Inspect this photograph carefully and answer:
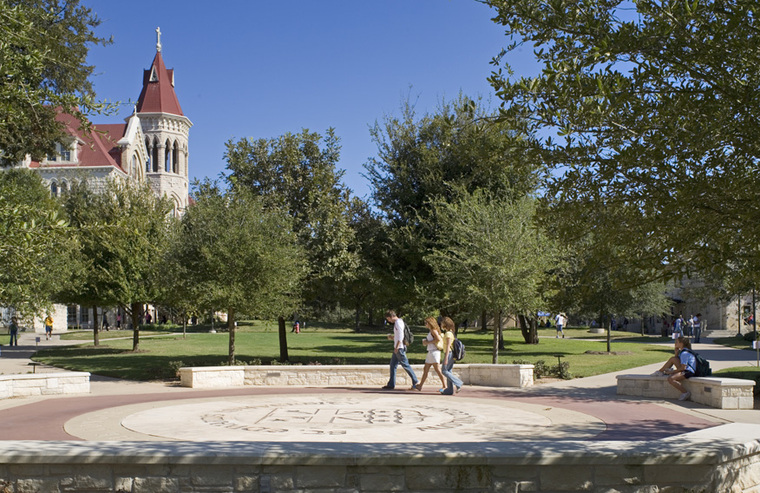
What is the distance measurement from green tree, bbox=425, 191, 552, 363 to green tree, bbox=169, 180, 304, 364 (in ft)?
15.7


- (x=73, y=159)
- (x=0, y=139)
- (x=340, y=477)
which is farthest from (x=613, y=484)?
(x=73, y=159)

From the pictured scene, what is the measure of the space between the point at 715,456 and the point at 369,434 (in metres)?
4.79

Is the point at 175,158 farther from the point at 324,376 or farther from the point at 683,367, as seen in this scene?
the point at 683,367

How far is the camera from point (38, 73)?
10.5m

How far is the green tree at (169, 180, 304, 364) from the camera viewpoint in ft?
67.5

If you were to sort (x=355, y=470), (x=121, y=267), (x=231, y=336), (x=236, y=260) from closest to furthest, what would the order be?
(x=355, y=470), (x=236, y=260), (x=231, y=336), (x=121, y=267)

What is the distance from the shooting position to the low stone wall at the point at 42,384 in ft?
50.8

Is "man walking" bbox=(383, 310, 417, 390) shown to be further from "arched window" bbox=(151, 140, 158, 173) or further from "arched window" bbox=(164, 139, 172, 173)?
"arched window" bbox=(164, 139, 172, 173)

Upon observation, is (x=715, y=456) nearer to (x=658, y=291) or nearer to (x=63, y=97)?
(x=63, y=97)

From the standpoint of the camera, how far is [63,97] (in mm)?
10133

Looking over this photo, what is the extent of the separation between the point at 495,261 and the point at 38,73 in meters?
13.5

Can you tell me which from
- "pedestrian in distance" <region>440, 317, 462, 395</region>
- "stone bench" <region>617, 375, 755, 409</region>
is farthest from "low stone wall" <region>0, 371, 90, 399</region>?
"stone bench" <region>617, 375, 755, 409</region>

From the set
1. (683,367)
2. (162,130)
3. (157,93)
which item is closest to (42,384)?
(683,367)

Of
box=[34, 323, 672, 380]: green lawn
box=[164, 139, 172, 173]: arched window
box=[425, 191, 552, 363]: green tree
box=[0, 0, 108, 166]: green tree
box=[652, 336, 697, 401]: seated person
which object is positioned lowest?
box=[34, 323, 672, 380]: green lawn
